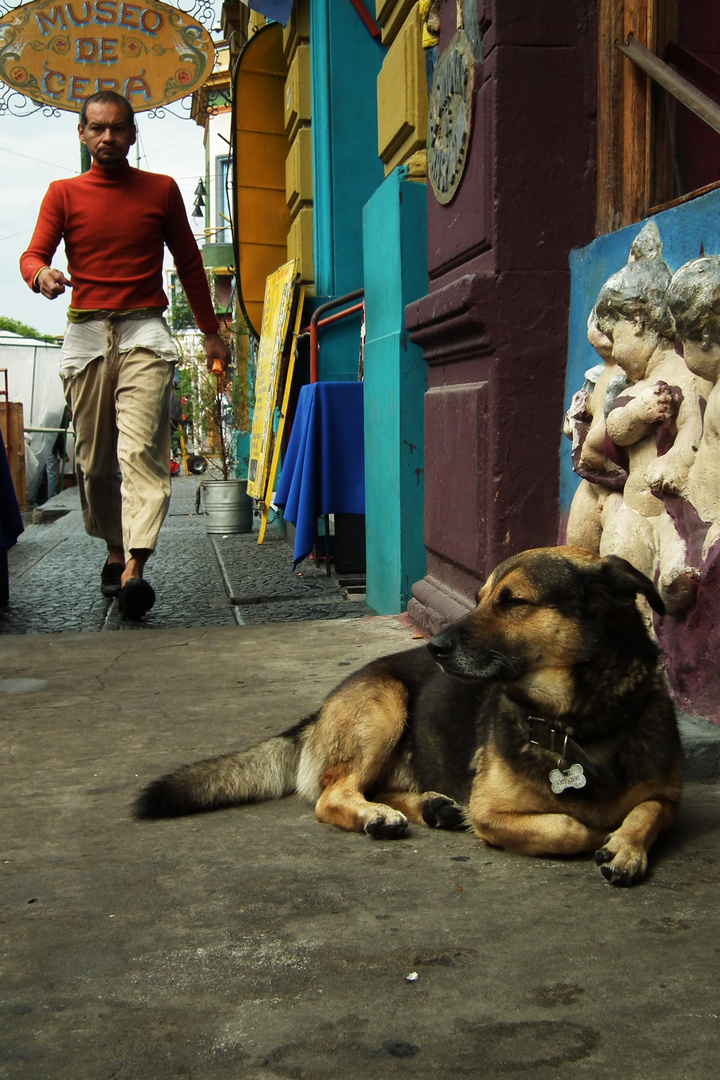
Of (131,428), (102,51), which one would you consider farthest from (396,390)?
(102,51)

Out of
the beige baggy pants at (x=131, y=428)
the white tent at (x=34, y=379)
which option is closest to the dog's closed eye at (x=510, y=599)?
the beige baggy pants at (x=131, y=428)

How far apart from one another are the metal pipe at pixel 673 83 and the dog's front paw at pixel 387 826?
7.86 ft

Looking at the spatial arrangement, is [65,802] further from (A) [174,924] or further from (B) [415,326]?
(B) [415,326]

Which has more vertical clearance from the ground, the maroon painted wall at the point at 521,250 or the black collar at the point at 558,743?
the maroon painted wall at the point at 521,250

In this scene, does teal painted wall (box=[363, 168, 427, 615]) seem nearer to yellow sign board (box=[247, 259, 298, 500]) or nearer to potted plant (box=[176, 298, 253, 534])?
Answer: yellow sign board (box=[247, 259, 298, 500])

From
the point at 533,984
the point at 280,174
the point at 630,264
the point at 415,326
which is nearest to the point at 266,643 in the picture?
the point at 415,326

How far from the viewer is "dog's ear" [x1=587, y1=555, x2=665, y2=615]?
252 cm

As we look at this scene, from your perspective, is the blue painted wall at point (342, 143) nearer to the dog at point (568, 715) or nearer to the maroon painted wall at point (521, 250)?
the maroon painted wall at point (521, 250)

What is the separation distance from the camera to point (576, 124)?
4352 millimetres

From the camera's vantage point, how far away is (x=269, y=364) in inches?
390

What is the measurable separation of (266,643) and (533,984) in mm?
3466

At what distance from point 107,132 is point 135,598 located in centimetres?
261

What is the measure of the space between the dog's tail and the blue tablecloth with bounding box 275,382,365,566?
408cm

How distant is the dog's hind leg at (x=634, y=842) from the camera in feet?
8.00
